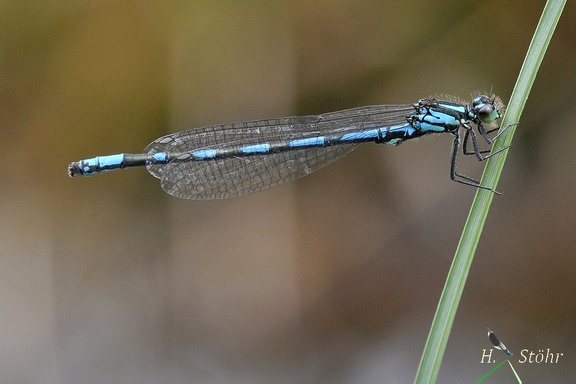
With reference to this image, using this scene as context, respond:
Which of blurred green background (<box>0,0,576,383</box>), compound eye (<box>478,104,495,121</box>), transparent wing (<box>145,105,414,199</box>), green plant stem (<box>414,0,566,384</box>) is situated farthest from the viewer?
blurred green background (<box>0,0,576,383</box>)

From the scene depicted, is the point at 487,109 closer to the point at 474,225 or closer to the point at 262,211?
the point at 474,225

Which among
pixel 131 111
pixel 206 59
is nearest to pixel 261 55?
pixel 206 59

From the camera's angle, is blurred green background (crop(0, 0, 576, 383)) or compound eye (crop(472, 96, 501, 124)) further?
blurred green background (crop(0, 0, 576, 383))

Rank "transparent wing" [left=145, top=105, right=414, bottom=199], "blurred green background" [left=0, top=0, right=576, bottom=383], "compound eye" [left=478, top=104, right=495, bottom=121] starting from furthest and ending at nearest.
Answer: "blurred green background" [left=0, top=0, right=576, bottom=383]
"transparent wing" [left=145, top=105, right=414, bottom=199]
"compound eye" [left=478, top=104, right=495, bottom=121]

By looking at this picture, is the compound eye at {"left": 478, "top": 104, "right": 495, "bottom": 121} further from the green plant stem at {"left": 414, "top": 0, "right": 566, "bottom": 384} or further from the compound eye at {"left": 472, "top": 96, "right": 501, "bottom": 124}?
the green plant stem at {"left": 414, "top": 0, "right": 566, "bottom": 384}

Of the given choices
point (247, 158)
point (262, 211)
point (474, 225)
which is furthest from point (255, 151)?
point (474, 225)

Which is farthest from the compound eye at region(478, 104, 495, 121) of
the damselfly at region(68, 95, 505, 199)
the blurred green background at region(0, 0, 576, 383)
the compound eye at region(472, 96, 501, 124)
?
the blurred green background at region(0, 0, 576, 383)
